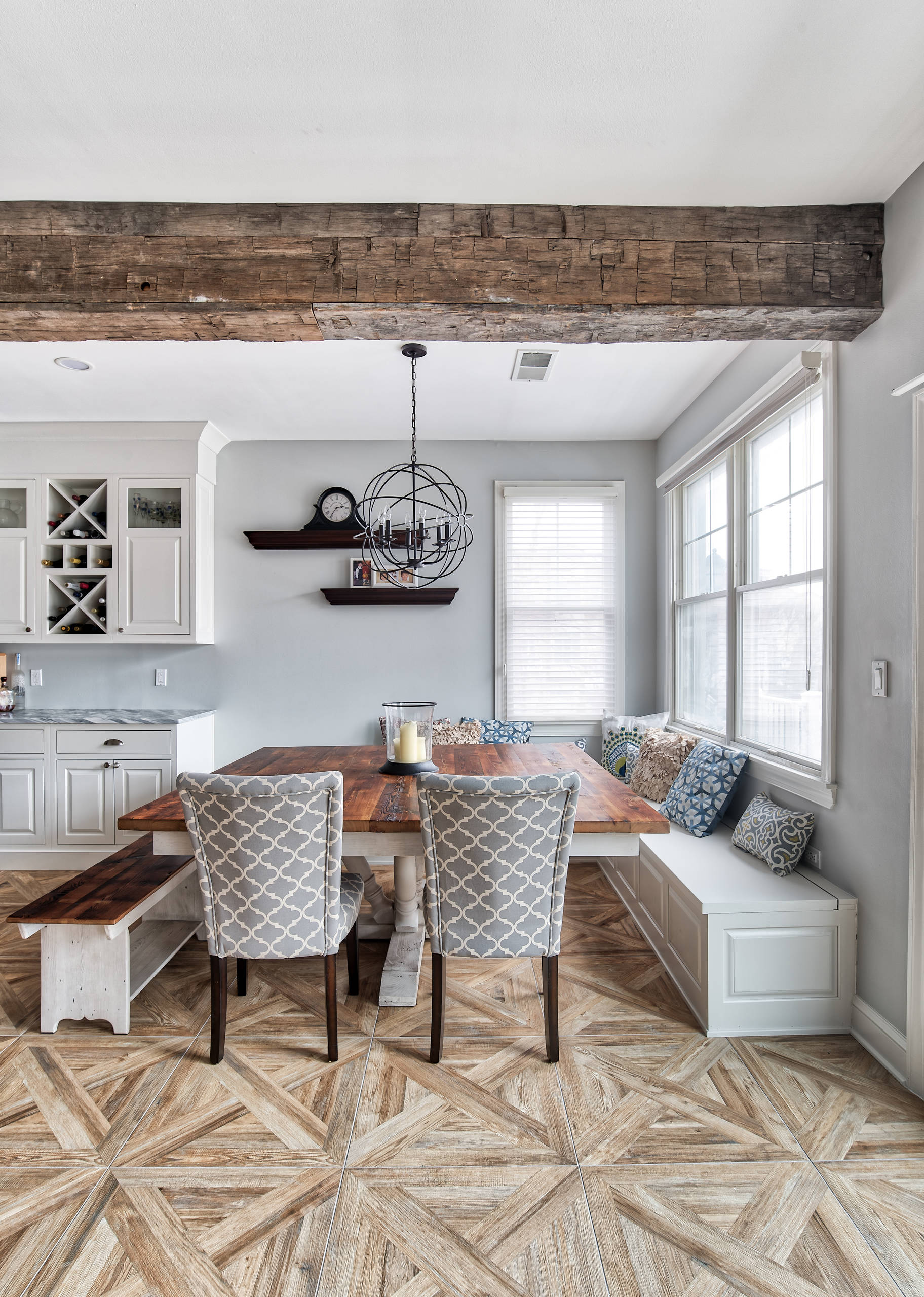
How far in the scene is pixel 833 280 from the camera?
2.08 m

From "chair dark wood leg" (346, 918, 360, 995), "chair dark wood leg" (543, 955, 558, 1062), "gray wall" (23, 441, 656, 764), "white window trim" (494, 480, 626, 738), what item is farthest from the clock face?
"chair dark wood leg" (543, 955, 558, 1062)

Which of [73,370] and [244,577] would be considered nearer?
[73,370]

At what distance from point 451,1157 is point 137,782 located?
293cm

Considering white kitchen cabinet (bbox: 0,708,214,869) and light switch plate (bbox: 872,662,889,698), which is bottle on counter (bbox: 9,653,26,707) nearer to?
→ white kitchen cabinet (bbox: 0,708,214,869)

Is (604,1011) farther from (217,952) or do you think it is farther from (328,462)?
(328,462)

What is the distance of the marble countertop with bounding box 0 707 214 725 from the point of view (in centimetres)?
394

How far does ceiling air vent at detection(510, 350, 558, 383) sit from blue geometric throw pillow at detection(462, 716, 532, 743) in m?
2.00

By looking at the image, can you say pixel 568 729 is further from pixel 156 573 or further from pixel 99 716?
pixel 99 716

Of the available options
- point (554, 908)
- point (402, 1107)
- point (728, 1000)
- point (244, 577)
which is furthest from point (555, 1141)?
point (244, 577)

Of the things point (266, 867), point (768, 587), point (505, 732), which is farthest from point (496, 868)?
point (505, 732)

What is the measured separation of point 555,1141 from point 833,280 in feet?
8.47

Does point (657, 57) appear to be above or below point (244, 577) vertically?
above

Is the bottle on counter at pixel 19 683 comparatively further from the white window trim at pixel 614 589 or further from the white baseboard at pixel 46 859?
the white window trim at pixel 614 589

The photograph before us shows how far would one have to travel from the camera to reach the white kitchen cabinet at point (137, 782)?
12.9ft
